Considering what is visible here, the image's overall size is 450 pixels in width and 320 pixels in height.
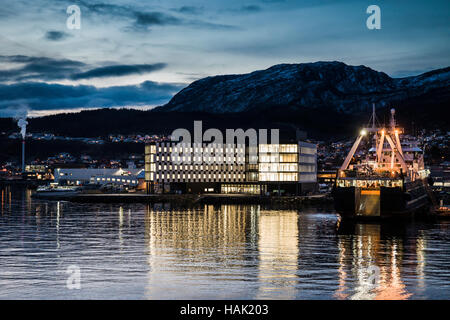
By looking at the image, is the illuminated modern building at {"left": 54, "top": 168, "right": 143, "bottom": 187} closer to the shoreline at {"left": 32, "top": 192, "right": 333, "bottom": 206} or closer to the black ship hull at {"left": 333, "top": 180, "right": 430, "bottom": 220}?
the shoreline at {"left": 32, "top": 192, "right": 333, "bottom": 206}

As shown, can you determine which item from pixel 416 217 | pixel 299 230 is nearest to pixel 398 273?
pixel 299 230

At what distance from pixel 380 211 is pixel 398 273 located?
123 ft

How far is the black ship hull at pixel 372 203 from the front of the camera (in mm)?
74688

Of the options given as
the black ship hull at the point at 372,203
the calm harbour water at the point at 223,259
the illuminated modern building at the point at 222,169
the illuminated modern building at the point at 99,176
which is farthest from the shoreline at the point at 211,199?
the illuminated modern building at the point at 99,176

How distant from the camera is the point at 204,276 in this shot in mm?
36438

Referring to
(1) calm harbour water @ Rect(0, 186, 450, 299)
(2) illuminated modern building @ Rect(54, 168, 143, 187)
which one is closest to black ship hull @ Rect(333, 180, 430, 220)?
(1) calm harbour water @ Rect(0, 186, 450, 299)

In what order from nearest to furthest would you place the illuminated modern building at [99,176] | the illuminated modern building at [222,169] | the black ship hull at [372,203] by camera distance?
the black ship hull at [372,203] < the illuminated modern building at [222,169] < the illuminated modern building at [99,176]

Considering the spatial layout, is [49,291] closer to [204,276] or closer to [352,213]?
[204,276]

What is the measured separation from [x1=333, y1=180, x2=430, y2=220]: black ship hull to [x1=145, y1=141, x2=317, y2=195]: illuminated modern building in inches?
2351

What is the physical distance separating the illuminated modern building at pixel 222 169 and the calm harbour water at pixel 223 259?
61.4 m

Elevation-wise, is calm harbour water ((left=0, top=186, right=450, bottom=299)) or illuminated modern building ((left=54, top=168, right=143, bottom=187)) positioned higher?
illuminated modern building ((left=54, top=168, right=143, bottom=187))

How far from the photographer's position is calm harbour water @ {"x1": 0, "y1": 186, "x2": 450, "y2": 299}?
3262 centimetres

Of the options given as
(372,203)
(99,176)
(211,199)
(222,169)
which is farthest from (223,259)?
(99,176)

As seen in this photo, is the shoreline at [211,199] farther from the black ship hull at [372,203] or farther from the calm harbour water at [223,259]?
the calm harbour water at [223,259]
